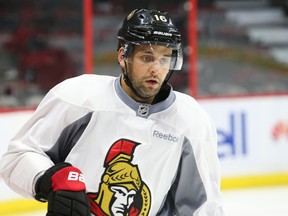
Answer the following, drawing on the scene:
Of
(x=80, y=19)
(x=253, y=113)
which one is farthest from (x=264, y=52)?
(x=80, y=19)

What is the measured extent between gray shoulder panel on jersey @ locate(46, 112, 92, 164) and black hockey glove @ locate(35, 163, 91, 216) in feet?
0.44

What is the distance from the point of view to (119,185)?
225 cm

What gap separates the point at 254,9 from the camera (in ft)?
21.3

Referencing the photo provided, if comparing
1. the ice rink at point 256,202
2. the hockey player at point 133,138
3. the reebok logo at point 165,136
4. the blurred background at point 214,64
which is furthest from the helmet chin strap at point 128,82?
the blurred background at point 214,64

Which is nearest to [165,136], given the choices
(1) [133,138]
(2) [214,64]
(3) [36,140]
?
(1) [133,138]

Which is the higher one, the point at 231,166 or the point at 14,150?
the point at 14,150

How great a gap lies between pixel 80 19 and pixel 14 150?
3633 mm

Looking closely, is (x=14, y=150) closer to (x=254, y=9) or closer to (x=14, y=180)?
(x=14, y=180)

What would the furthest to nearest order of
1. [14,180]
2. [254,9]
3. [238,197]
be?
[254,9], [238,197], [14,180]

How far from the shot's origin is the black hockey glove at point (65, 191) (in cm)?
202

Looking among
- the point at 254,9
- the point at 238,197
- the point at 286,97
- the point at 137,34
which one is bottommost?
the point at 238,197

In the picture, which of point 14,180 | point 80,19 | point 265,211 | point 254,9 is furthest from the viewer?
point 254,9

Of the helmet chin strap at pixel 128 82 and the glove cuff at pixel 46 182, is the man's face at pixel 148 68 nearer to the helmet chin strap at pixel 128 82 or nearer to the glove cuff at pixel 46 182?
the helmet chin strap at pixel 128 82

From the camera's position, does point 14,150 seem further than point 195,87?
No
